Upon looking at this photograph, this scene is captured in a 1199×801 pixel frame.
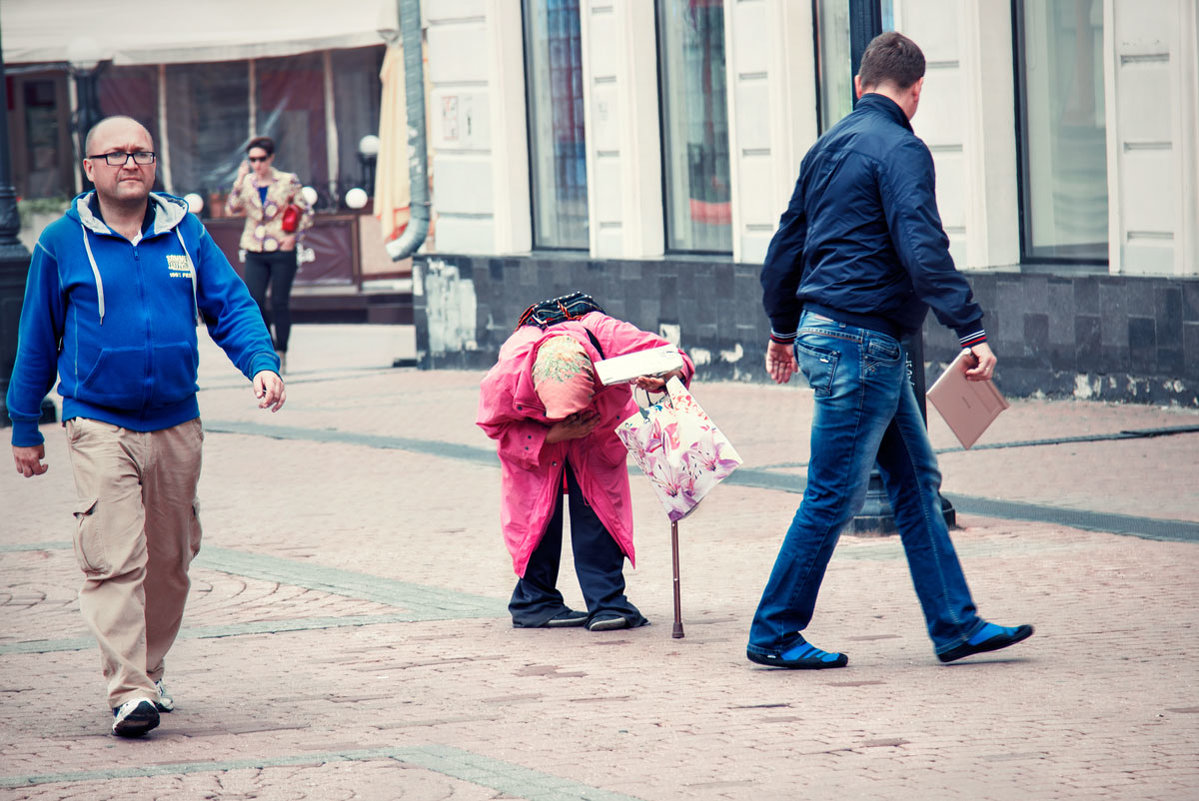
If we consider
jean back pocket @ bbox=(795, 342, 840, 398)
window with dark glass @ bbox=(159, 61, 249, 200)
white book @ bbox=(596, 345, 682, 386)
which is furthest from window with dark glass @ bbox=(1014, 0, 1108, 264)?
window with dark glass @ bbox=(159, 61, 249, 200)

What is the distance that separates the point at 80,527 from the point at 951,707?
2.47 metres

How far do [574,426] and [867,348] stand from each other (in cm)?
126

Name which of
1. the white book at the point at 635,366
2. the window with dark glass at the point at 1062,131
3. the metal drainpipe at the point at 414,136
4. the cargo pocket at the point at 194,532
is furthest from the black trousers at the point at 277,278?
the cargo pocket at the point at 194,532

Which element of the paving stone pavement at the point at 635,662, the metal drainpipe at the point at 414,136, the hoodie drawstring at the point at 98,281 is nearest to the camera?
the paving stone pavement at the point at 635,662

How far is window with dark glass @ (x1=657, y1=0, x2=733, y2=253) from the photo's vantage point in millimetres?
14367

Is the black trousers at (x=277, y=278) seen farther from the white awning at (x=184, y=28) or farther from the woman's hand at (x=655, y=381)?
the woman's hand at (x=655, y=381)

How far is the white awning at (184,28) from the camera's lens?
2152 cm

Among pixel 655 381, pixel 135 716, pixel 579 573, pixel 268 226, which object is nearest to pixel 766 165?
pixel 268 226

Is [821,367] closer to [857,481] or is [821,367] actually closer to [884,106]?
[857,481]

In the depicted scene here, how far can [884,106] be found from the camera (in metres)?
5.84

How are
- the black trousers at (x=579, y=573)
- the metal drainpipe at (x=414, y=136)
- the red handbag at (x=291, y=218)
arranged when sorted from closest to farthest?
the black trousers at (x=579, y=573), the red handbag at (x=291, y=218), the metal drainpipe at (x=414, y=136)

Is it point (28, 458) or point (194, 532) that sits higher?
point (28, 458)

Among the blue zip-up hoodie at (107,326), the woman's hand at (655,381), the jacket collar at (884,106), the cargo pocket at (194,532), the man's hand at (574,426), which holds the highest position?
the jacket collar at (884,106)

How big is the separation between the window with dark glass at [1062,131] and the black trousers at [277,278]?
633 centimetres
